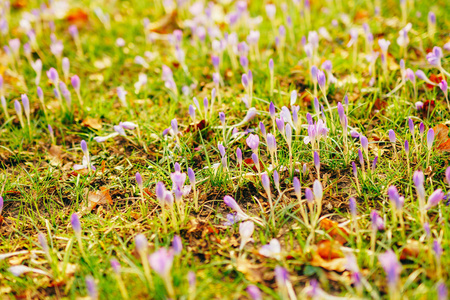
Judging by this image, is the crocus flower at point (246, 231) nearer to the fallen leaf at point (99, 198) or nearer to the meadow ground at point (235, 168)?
the meadow ground at point (235, 168)

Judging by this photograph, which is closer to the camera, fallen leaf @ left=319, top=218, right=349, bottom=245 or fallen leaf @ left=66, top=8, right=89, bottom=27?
fallen leaf @ left=319, top=218, right=349, bottom=245

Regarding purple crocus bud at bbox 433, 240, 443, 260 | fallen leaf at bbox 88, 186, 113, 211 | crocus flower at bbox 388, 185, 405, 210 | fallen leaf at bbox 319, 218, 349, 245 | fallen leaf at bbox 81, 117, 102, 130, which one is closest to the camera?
purple crocus bud at bbox 433, 240, 443, 260

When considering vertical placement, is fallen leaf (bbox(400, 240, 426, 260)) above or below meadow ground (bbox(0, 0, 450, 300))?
below

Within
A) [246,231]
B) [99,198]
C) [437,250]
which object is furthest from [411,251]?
[99,198]

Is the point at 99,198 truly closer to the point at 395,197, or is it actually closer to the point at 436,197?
the point at 395,197

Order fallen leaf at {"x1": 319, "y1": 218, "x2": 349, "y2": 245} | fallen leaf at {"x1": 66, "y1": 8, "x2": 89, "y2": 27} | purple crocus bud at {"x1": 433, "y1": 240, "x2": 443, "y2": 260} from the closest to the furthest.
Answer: purple crocus bud at {"x1": 433, "y1": 240, "x2": 443, "y2": 260} < fallen leaf at {"x1": 319, "y1": 218, "x2": 349, "y2": 245} < fallen leaf at {"x1": 66, "y1": 8, "x2": 89, "y2": 27}

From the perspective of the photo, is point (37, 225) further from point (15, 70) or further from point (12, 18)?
point (12, 18)

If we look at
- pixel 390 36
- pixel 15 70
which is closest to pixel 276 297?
pixel 390 36

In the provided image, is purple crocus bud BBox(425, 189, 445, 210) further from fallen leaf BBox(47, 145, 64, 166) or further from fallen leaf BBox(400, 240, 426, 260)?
fallen leaf BBox(47, 145, 64, 166)

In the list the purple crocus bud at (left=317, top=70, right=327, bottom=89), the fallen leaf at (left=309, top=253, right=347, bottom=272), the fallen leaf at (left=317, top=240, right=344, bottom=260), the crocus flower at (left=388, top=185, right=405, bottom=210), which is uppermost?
the purple crocus bud at (left=317, top=70, right=327, bottom=89)

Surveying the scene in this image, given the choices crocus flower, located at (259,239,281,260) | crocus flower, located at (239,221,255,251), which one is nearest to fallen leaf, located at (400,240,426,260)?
crocus flower, located at (259,239,281,260)
